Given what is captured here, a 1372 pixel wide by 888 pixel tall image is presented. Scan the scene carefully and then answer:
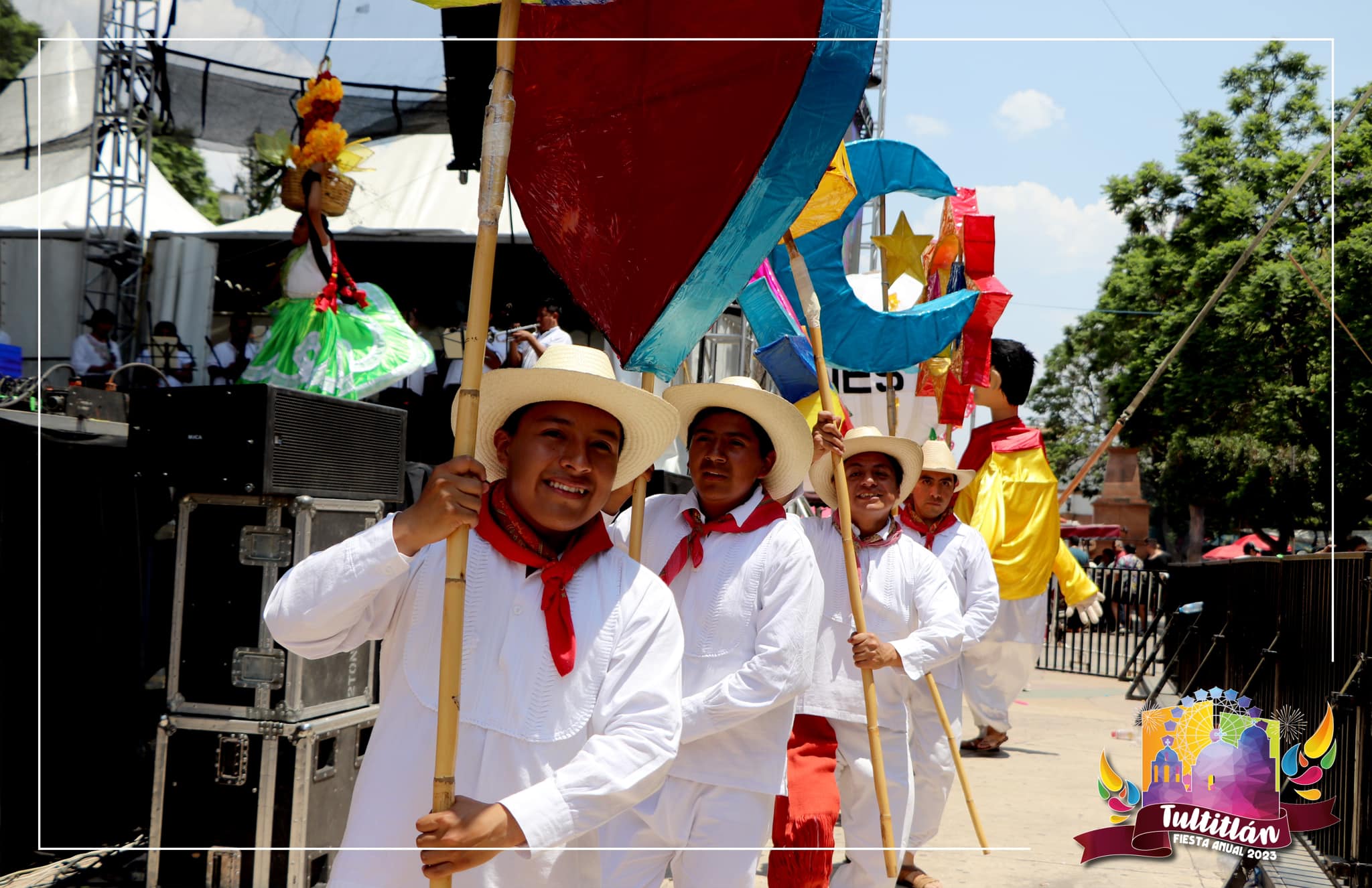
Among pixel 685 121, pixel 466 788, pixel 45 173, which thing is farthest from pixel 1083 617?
pixel 45 173

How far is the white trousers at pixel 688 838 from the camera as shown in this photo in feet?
12.2

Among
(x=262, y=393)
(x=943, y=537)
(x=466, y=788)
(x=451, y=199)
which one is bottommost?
(x=466, y=788)

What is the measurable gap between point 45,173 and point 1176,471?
24342 mm

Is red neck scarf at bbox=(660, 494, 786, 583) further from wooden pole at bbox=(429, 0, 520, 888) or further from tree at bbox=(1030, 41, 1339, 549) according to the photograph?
tree at bbox=(1030, 41, 1339, 549)

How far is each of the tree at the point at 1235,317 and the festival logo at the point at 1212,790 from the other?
14650 millimetres

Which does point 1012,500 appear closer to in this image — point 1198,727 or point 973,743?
point 973,743

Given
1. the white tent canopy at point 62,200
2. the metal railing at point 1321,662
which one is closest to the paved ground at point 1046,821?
the metal railing at point 1321,662

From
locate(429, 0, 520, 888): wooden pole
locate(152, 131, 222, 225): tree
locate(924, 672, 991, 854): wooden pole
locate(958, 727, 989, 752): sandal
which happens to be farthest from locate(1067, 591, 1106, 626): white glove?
locate(152, 131, 222, 225): tree

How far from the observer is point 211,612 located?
188 inches

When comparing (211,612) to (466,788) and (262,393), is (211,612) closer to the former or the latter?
(262,393)

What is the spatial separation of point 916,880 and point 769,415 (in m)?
2.84

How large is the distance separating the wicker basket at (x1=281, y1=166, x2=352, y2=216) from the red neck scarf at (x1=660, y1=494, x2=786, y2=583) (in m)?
4.22

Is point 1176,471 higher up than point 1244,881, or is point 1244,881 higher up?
point 1176,471

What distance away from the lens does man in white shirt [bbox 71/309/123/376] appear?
38.6ft
